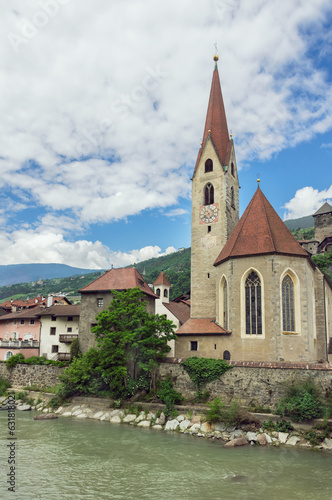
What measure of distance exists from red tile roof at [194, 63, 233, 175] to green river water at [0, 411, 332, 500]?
27894mm

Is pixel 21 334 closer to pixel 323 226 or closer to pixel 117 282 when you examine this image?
pixel 117 282

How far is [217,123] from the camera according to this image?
1663 inches

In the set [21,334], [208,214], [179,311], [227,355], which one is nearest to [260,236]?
[208,214]

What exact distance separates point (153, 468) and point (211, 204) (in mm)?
26864

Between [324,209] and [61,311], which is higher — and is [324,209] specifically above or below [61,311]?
above

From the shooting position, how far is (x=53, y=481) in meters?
15.5

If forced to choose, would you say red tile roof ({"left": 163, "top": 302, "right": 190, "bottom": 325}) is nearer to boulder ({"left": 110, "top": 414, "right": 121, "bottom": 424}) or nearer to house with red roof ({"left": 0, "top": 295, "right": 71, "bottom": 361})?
house with red roof ({"left": 0, "top": 295, "right": 71, "bottom": 361})

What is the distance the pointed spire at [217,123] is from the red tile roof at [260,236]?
8792 millimetres

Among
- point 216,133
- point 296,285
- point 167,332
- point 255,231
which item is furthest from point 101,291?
point 216,133

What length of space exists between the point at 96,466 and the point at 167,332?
44.5ft

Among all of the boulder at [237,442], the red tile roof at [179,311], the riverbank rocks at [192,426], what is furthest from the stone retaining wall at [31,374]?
the red tile roof at [179,311]

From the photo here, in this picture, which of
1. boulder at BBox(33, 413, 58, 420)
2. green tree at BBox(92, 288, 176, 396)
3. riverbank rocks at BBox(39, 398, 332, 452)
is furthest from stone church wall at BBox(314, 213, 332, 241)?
boulder at BBox(33, 413, 58, 420)

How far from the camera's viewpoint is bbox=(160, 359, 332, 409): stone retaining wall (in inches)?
925

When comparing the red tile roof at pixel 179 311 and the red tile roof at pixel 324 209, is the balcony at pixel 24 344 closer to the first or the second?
the red tile roof at pixel 179 311
